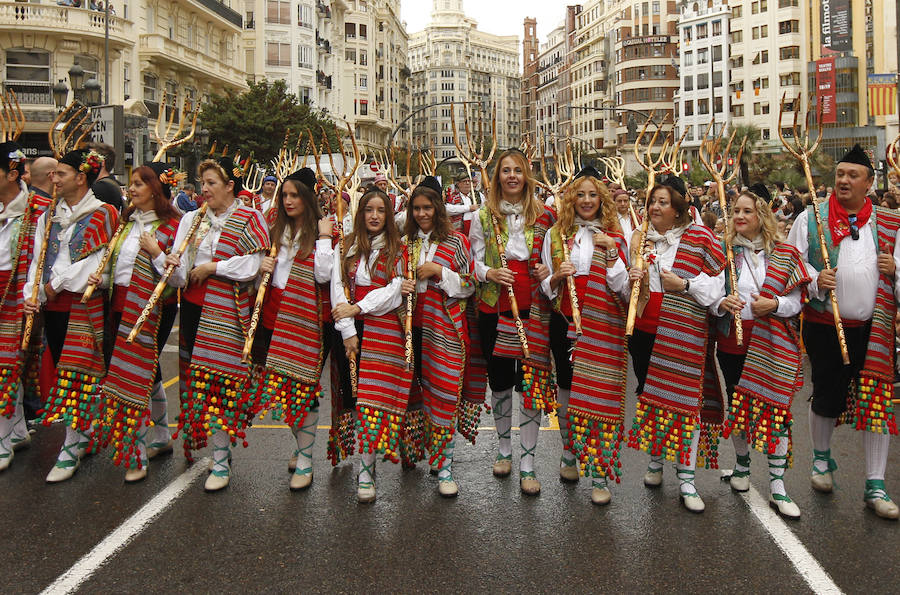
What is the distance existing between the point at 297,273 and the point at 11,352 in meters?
2.13

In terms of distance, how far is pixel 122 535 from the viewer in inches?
190

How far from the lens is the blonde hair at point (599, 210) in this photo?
5.58m

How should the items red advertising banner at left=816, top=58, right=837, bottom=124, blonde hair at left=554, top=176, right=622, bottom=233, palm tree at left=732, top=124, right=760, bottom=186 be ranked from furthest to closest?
red advertising banner at left=816, top=58, right=837, bottom=124, palm tree at left=732, top=124, right=760, bottom=186, blonde hair at left=554, top=176, right=622, bottom=233

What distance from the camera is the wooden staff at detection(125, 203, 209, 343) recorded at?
550 centimetres


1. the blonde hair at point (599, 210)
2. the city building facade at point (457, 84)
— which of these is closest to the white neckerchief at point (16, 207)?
the blonde hair at point (599, 210)

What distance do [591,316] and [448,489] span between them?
4.64 feet

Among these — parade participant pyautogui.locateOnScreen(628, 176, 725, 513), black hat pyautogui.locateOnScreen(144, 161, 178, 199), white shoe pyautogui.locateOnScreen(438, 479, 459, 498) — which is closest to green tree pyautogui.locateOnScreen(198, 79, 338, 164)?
black hat pyautogui.locateOnScreen(144, 161, 178, 199)

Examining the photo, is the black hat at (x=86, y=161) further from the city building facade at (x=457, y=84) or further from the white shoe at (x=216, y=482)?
the city building facade at (x=457, y=84)

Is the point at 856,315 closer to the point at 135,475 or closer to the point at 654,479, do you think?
the point at 654,479

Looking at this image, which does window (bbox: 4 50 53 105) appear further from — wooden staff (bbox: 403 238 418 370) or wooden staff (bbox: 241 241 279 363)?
wooden staff (bbox: 403 238 418 370)

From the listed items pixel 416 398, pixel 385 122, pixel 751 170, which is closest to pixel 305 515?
pixel 416 398

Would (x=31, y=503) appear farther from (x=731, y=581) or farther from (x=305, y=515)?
(x=731, y=581)

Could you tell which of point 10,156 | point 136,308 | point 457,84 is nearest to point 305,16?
point 10,156

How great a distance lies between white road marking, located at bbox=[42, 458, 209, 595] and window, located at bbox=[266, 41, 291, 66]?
55.0 m
